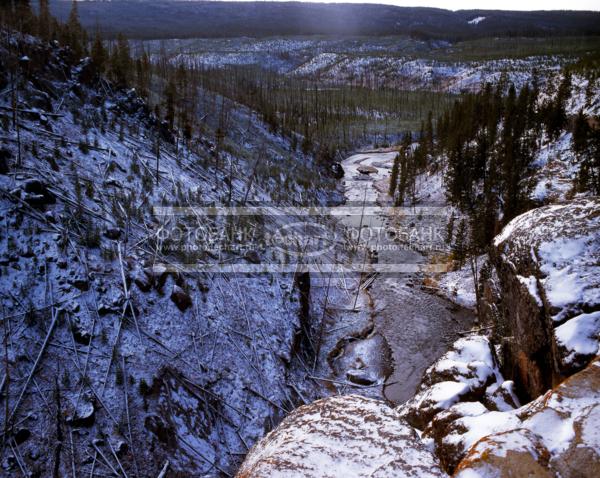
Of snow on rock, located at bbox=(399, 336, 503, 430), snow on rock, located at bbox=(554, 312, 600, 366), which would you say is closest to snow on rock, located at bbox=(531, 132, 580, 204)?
snow on rock, located at bbox=(399, 336, 503, 430)

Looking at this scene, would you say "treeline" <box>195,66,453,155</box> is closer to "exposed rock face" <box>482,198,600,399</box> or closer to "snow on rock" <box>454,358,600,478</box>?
"exposed rock face" <box>482,198,600,399</box>

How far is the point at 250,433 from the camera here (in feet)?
28.8

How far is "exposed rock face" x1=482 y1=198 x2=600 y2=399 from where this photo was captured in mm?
6388

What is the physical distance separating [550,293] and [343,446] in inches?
210

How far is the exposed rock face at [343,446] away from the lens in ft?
12.4

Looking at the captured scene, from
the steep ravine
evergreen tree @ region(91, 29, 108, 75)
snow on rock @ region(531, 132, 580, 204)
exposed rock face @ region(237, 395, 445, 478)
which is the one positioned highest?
evergreen tree @ region(91, 29, 108, 75)

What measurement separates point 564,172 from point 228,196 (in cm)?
1936

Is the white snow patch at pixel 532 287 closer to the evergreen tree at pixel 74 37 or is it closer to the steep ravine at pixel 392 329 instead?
the steep ravine at pixel 392 329

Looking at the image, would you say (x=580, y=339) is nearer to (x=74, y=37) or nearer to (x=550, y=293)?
(x=550, y=293)

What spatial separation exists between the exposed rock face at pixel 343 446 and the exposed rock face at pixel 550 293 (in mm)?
3644

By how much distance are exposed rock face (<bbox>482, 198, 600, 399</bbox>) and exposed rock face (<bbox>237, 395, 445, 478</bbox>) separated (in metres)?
3.64

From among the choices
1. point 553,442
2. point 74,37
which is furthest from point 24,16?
point 553,442

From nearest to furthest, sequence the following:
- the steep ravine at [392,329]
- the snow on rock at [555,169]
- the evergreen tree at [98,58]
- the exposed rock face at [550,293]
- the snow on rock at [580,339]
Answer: the snow on rock at [580,339], the exposed rock face at [550,293], the steep ravine at [392,329], the evergreen tree at [98,58], the snow on rock at [555,169]

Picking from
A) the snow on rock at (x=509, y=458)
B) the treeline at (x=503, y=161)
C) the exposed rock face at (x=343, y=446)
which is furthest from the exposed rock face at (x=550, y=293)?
the treeline at (x=503, y=161)
